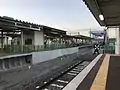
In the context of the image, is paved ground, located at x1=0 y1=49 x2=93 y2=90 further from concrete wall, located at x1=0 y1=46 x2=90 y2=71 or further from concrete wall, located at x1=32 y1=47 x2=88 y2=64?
concrete wall, located at x1=32 y1=47 x2=88 y2=64

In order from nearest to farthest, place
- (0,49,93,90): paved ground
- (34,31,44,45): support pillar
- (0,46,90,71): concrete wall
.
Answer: (0,49,93,90): paved ground
(0,46,90,71): concrete wall
(34,31,44,45): support pillar

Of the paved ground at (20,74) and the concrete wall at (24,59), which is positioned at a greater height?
the concrete wall at (24,59)

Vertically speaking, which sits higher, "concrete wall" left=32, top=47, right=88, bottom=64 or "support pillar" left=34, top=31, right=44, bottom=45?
"support pillar" left=34, top=31, right=44, bottom=45

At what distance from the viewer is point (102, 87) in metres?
6.29

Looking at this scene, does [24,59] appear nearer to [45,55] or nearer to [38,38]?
[45,55]

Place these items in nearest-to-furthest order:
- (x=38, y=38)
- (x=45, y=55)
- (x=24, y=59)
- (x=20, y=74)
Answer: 1. (x=20, y=74)
2. (x=24, y=59)
3. (x=45, y=55)
4. (x=38, y=38)

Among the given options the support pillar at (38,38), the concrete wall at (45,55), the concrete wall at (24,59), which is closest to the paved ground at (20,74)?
the concrete wall at (24,59)

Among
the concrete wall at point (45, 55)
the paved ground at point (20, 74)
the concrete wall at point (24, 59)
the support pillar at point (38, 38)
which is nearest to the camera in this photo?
the paved ground at point (20, 74)

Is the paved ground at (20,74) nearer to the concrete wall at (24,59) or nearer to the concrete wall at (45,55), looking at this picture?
the concrete wall at (24,59)

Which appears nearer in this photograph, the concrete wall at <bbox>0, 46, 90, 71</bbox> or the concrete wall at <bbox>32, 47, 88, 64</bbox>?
the concrete wall at <bbox>0, 46, 90, 71</bbox>

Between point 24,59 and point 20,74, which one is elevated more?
point 24,59

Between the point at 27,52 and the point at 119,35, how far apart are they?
10596 mm

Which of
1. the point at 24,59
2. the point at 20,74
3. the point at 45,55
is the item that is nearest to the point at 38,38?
the point at 45,55

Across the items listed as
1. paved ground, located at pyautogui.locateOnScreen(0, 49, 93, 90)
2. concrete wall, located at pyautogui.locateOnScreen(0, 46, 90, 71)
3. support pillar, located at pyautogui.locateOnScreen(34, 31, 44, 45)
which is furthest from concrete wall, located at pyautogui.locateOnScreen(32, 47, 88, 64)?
paved ground, located at pyautogui.locateOnScreen(0, 49, 93, 90)
